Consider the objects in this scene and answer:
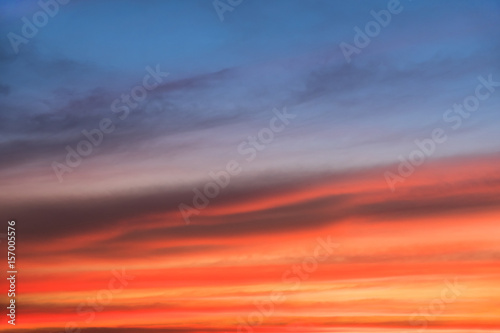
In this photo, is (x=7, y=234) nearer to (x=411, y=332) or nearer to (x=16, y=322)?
(x=16, y=322)

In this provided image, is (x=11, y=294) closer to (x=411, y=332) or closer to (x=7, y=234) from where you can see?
(x=7, y=234)

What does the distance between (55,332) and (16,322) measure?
644mm

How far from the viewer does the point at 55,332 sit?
40.4ft

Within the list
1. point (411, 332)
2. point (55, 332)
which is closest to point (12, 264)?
point (55, 332)

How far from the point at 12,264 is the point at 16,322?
0.88 m

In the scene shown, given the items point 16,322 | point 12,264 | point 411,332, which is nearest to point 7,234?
point 12,264

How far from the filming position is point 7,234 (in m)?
11.8

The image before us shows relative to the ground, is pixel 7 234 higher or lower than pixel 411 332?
higher

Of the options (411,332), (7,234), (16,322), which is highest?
(7,234)

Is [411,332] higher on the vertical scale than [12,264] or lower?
lower

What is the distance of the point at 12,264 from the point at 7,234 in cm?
46

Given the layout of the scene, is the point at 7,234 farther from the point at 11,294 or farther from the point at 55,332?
the point at 55,332

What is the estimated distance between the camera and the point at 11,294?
38.7ft

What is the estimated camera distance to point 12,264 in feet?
38.9
